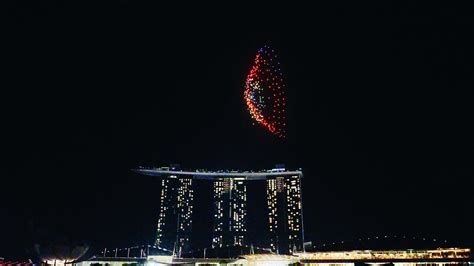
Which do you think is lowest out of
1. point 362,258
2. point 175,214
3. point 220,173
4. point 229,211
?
point 362,258

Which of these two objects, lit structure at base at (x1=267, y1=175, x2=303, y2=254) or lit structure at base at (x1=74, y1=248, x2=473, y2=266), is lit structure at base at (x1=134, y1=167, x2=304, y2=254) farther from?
lit structure at base at (x1=74, y1=248, x2=473, y2=266)

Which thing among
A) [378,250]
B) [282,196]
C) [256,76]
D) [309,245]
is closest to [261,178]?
[282,196]

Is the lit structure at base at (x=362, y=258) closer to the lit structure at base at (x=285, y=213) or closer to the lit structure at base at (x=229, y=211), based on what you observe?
the lit structure at base at (x=285, y=213)

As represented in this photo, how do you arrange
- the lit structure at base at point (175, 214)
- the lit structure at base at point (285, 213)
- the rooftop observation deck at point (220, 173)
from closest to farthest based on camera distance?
the lit structure at base at point (285, 213) < the lit structure at base at point (175, 214) < the rooftop observation deck at point (220, 173)

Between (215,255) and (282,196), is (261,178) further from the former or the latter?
(215,255)

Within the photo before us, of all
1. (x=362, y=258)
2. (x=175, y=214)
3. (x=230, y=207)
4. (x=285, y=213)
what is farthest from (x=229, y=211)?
(x=362, y=258)

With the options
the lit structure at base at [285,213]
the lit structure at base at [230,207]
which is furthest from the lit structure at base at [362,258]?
the lit structure at base at [230,207]

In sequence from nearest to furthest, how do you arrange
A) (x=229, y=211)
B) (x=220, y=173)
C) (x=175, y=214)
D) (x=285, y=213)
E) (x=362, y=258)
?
(x=362, y=258), (x=285, y=213), (x=175, y=214), (x=229, y=211), (x=220, y=173)

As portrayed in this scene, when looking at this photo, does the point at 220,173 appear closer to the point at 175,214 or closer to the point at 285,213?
the point at 175,214
